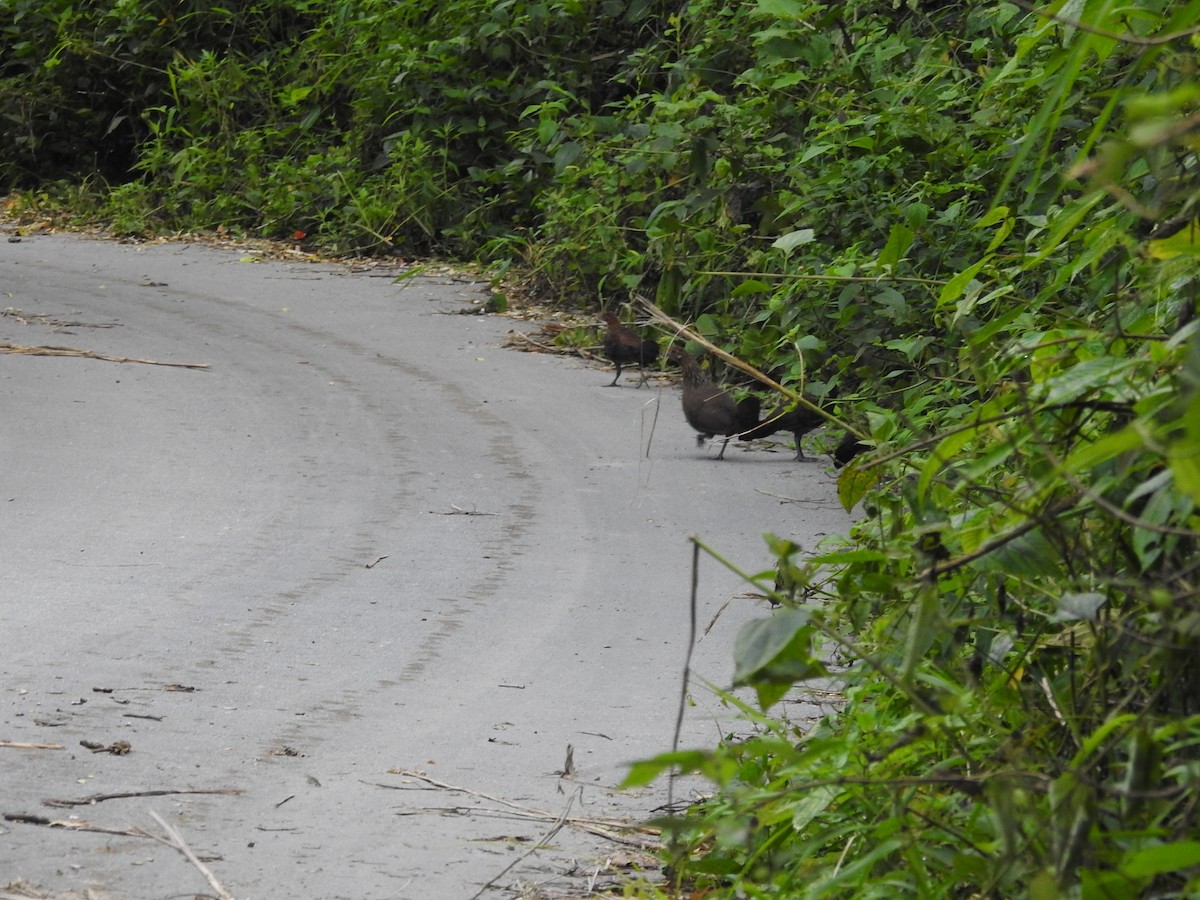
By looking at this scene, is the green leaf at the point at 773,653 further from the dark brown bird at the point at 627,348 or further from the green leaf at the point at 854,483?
the dark brown bird at the point at 627,348

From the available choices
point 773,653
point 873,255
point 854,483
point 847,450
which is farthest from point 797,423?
point 773,653

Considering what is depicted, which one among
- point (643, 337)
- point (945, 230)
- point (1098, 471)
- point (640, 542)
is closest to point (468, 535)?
point (640, 542)

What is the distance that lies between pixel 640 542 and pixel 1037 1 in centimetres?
251

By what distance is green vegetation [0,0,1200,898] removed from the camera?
6.15 ft

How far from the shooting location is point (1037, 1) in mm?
4195

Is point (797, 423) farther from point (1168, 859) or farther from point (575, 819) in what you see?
point (1168, 859)

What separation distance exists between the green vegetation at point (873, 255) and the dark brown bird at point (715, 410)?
0.87ft

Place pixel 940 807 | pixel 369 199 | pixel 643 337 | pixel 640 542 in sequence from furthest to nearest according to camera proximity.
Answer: pixel 369 199 → pixel 643 337 → pixel 640 542 → pixel 940 807

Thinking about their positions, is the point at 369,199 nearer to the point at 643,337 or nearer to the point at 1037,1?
the point at 643,337

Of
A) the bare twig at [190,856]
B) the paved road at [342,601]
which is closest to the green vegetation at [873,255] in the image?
the paved road at [342,601]

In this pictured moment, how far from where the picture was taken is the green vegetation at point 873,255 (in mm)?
1876

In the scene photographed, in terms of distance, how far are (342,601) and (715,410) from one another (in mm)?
2660

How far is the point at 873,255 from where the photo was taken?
23.4 ft

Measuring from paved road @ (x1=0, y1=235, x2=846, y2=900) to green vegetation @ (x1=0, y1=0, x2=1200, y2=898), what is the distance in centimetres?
52
